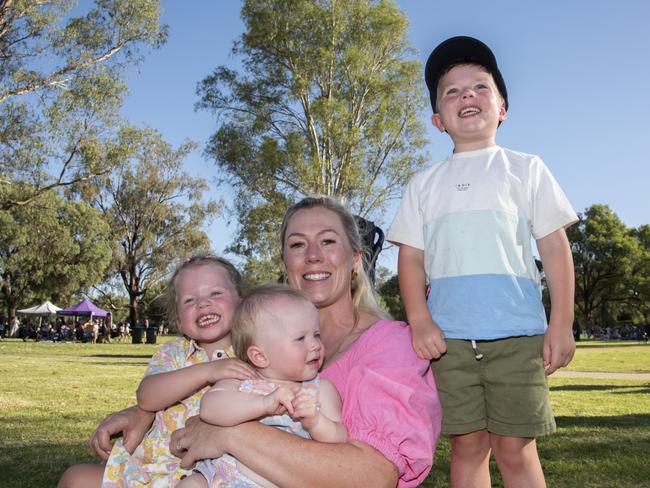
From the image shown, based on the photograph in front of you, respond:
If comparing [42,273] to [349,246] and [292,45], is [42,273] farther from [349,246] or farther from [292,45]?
[349,246]

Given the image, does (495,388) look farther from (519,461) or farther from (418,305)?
(418,305)

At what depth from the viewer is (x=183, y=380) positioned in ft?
8.19

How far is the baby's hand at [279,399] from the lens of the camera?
2197 mm

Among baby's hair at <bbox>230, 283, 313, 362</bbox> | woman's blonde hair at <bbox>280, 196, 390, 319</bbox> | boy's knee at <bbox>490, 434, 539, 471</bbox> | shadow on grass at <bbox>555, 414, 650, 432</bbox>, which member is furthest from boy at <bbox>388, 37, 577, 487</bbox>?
shadow on grass at <bbox>555, 414, 650, 432</bbox>

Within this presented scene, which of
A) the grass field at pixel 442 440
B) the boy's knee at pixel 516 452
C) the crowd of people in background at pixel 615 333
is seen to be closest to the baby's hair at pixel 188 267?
the boy's knee at pixel 516 452

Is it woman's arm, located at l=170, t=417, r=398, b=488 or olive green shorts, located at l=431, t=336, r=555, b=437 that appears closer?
woman's arm, located at l=170, t=417, r=398, b=488

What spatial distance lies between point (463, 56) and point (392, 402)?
1839 millimetres

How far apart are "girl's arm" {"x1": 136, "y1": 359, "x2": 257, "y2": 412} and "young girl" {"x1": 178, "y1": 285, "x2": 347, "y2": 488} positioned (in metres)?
0.05

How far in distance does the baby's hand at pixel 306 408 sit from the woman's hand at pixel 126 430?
0.82 m

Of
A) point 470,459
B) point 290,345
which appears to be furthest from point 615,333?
point 290,345

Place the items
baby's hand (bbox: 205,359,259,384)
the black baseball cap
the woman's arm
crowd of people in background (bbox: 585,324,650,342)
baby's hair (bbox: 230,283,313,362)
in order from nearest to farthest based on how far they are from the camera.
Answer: the woman's arm, baby's hand (bbox: 205,359,259,384), baby's hair (bbox: 230,283,313,362), the black baseball cap, crowd of people in background (bbox: 585,324,650,342)

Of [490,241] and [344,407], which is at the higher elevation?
[490,241]

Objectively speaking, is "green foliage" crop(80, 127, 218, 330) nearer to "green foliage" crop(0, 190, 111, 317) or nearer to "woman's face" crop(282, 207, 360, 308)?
"green foliage" crop(0, 190, 111, 317)

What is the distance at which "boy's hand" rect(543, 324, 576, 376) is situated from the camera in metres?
2.75
